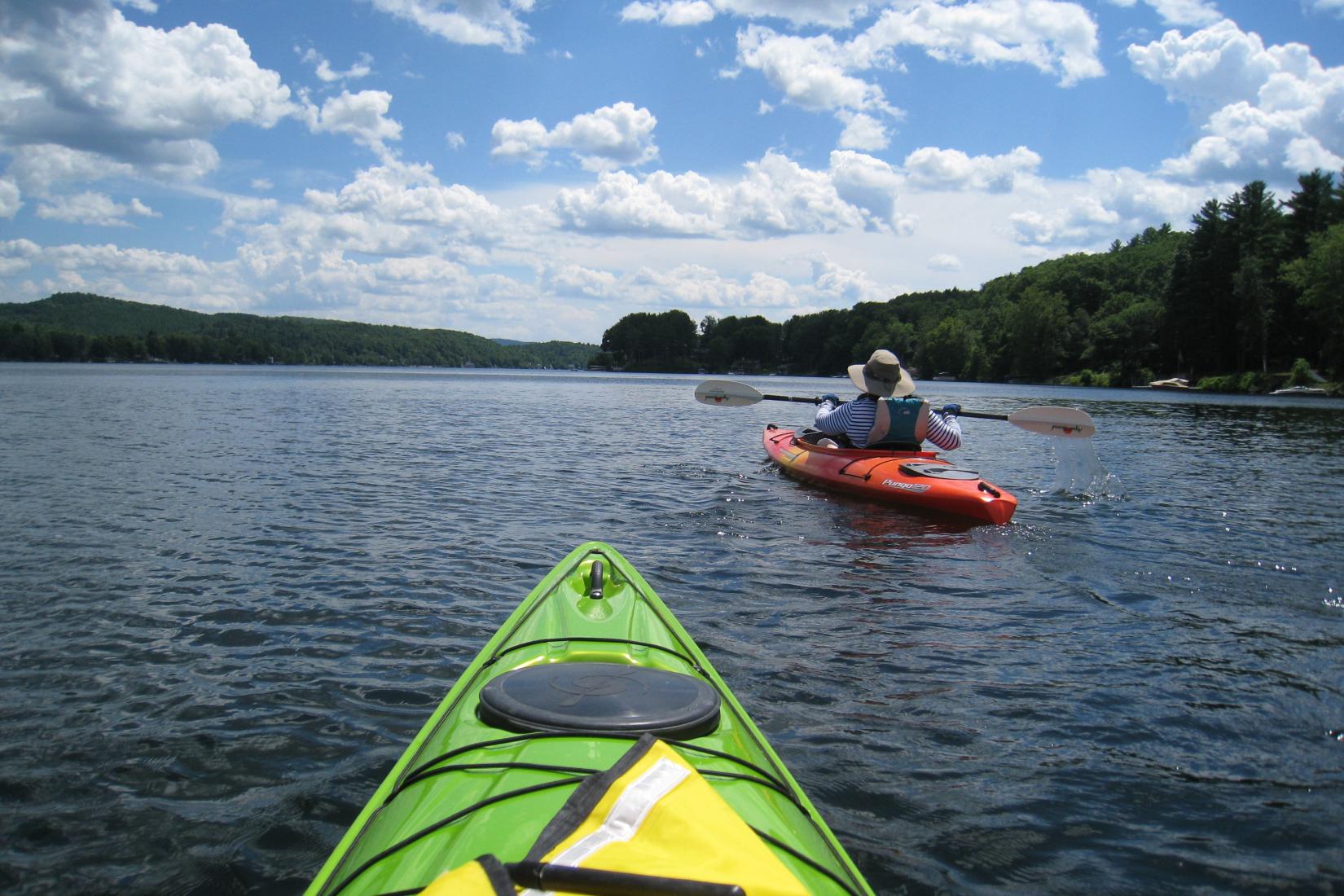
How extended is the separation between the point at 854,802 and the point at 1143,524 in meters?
7.76

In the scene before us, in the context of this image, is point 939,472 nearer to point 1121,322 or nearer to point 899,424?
point 899,424

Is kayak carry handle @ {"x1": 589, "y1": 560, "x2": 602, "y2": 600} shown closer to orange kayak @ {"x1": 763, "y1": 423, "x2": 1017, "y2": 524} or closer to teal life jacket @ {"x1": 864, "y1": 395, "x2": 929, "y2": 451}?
→ orange kayak @ {"x1": 763, "y1": 423, "x2": 1017, "y2": 524}

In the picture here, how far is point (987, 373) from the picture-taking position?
300ft

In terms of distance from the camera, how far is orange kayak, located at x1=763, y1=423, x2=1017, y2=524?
959cm

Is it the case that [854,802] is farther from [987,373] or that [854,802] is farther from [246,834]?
[987,373]

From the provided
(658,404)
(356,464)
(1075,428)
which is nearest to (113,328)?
(658,404)

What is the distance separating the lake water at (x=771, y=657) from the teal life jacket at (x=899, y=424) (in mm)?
1165

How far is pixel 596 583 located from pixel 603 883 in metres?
2.81

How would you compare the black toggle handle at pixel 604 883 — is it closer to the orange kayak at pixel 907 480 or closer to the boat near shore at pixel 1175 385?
the orange kayak at pixel 907 480

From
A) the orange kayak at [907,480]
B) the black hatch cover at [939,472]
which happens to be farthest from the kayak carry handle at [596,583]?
the black hatch cover at [939,472]

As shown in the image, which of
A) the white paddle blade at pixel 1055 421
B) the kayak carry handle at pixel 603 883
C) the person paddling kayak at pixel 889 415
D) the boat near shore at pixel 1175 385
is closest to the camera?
the kayak carry handle at pixel 603 883

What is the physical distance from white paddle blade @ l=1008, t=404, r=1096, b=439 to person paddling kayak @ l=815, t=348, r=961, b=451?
1.04 metres

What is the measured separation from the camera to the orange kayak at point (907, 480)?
9586mm

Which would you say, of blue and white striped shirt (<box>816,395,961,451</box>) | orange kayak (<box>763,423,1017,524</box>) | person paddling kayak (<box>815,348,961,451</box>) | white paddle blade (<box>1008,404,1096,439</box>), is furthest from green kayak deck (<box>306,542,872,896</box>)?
white paddle blade (<box>1008,404,1096,439</box>)
